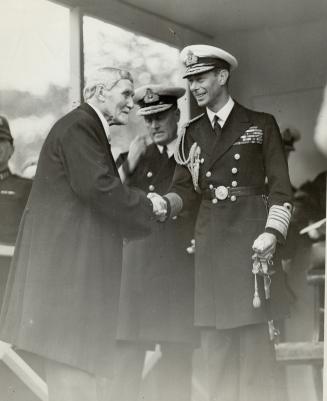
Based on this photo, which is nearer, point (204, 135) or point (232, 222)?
point (232, 222)

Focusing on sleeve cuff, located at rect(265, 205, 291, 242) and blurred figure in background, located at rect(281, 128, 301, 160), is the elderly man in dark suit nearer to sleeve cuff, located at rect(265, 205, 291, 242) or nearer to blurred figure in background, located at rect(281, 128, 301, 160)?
sleeve cuff, located at rect(265, 205, 291, 242)

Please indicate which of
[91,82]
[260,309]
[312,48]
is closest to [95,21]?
[91,82]

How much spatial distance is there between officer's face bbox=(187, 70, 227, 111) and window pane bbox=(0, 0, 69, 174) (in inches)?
20.6

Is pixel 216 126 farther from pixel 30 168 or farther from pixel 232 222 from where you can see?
pixel 30 168

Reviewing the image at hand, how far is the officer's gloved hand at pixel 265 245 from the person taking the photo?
283 cm

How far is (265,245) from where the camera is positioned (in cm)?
283

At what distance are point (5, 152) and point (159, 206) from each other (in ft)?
2.24

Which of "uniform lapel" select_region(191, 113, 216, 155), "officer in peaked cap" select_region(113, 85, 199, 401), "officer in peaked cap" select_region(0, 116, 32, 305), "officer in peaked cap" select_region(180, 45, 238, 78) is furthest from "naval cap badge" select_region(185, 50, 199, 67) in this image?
"officer in peaked cap" select_region(0, 116, 32, 305)

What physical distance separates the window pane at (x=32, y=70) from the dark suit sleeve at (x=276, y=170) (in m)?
0.82

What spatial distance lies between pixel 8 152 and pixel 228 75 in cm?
93

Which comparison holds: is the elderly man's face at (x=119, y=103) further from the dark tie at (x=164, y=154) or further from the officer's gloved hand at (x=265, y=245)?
the officer's gloved hand at (x=265, y=245)

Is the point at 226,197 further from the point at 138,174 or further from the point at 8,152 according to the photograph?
the point at 8,152

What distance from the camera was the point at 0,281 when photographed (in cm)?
302

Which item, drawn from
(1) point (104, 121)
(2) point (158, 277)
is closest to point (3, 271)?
(2) point (158, 277)
